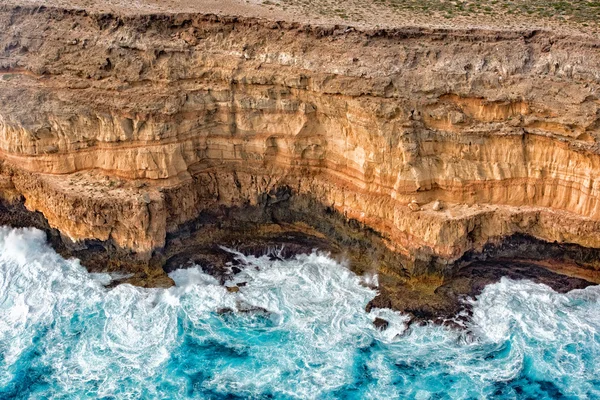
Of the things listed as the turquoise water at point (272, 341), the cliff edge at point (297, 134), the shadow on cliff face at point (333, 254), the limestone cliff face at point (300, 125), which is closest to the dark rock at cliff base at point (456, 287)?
the shadow on cliff face at point (333, 254)

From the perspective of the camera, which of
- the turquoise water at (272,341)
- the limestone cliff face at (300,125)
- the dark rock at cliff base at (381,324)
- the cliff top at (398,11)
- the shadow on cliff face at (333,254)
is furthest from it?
the cliff top at (398,11)

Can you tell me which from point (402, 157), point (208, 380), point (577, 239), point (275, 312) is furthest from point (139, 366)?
point (577, 239)

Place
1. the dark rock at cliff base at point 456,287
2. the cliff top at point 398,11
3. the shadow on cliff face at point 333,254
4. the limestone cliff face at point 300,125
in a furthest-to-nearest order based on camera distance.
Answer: the cliff top at point 398,11 < the shadow on cliff face at point 333,254 < the limestone cliff face at point 300,125 < the dark rock at cliff base at point 456,287

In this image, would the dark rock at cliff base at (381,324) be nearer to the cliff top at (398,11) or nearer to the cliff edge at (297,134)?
the cliff edge at (297,134)

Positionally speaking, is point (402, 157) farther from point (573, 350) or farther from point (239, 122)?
point (573, 350)

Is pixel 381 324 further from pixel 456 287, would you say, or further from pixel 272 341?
pixel 272 341

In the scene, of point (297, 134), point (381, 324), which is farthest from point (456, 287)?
point (297, 134)

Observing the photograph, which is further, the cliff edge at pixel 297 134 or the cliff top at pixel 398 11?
the cliff top at pixel 398 11
